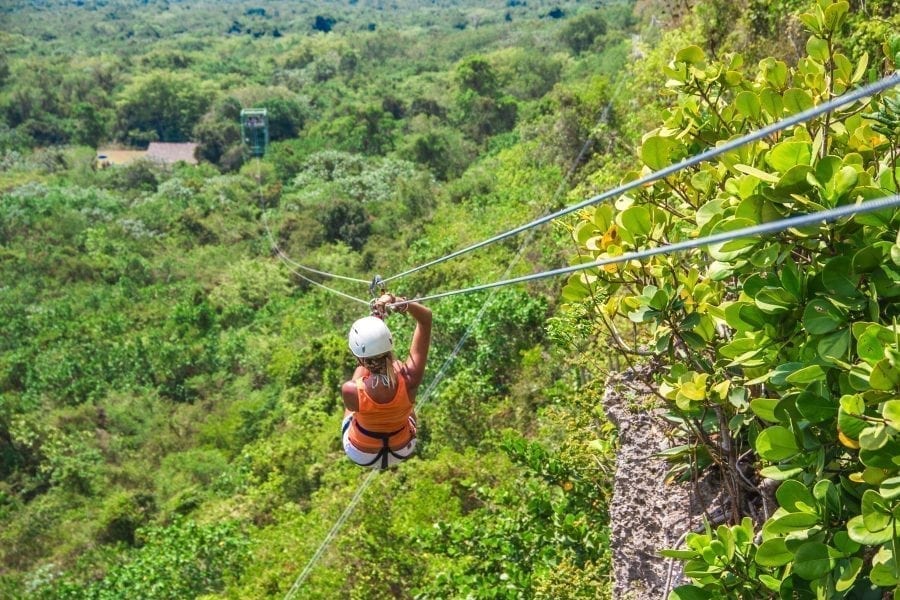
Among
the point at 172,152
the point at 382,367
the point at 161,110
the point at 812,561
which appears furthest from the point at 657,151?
the point at 161,110

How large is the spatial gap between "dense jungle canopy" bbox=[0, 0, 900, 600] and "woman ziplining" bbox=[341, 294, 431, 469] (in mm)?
717

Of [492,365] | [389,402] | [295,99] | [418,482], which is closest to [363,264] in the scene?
[492,365]

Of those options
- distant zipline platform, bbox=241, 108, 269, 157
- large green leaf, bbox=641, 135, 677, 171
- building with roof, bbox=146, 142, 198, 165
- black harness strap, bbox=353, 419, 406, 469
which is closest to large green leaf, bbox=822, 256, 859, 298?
large green leaf, bbox=641, 135, 677, 171

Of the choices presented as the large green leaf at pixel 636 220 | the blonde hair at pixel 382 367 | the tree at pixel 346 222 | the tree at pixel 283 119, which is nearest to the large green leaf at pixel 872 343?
the large green leaf at pixel 636 220

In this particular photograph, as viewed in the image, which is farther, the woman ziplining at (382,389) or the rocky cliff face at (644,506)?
the woman ziplining at (382,389)

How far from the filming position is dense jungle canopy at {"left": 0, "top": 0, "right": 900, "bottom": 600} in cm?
201

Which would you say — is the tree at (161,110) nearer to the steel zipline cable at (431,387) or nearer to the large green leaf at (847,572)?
the steel zipline cable at (431,387)

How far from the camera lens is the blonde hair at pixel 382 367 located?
4.19m

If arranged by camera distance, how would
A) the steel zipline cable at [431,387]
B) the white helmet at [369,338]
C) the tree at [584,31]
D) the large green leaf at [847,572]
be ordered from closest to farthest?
the large green leaf at [847,572] < the white helmet at [369,338] < the steel zipline cable at [431,387] < the tree at [584,31]

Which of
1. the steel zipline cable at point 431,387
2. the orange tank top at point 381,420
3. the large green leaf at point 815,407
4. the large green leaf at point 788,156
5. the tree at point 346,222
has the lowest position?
the tree at point 346,222

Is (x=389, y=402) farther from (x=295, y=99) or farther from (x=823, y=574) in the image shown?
(x=295, y=99)

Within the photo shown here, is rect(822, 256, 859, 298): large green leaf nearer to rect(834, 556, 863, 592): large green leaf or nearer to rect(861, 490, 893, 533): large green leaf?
rect(861, 490, 893, 533): large green leaf

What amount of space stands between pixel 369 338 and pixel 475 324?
878 centimetres

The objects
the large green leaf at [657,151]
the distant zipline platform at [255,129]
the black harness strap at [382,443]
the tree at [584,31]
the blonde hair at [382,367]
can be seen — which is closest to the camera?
the large green leaf at [657,151]
